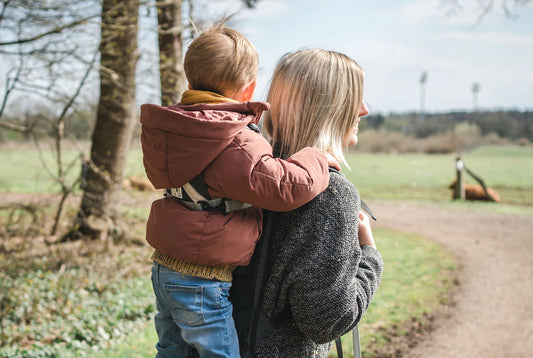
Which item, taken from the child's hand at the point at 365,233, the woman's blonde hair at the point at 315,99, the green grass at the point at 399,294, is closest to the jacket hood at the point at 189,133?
the woman's blonde hair at the point at 315,99

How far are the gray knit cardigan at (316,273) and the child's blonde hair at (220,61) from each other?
0.50 metres

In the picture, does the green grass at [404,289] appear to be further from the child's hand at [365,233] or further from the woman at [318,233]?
the woman at [318,233]

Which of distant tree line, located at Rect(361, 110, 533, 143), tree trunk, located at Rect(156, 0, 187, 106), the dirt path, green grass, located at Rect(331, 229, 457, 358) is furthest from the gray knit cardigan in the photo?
distant tree line, located at Rect(361, 110, 533, 143)

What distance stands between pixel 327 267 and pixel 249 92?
727mm

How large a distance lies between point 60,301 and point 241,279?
17.7 ft

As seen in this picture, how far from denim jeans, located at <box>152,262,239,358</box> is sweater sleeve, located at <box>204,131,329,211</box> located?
1.08 ft

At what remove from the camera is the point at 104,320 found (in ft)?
18.4

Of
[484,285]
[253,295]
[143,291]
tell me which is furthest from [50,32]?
[484,285]

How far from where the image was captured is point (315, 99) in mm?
1652

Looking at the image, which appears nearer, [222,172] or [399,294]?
[222,172]

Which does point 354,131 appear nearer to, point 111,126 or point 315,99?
point 315,99

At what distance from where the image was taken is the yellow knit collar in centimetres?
168

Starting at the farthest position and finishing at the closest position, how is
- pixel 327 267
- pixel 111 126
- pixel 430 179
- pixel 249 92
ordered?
1. pixel 430 179
2. pixel 111 126
3. pixel 249 92
4. pixel 327 267

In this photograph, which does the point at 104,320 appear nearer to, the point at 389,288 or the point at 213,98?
the point at 389,288
